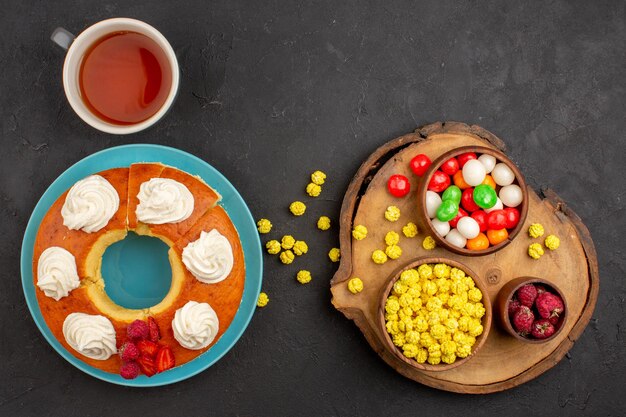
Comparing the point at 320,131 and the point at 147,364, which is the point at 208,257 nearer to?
the point at 147,364

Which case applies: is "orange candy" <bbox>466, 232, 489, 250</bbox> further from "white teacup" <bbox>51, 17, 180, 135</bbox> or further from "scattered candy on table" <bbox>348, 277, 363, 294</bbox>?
"white teacup" <bbox>51, 17, 180, 135</bbox>

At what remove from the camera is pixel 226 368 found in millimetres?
2416

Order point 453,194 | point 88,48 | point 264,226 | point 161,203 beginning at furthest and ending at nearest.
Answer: point 264,226 → point 453,194 → point 88,48 → point 161,203

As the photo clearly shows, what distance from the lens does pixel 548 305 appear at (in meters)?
2.14

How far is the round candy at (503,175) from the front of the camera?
2166 millimetres

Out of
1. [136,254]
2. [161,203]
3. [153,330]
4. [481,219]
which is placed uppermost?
[481,219]

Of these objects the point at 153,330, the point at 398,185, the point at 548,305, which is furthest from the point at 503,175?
the point at 153,330

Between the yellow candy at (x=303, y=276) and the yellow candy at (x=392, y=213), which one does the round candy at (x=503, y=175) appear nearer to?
the yellow candy at (x=392, y=213)

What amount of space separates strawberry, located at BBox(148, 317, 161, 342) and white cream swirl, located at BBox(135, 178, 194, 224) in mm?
331

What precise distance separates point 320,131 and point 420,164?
464 millimetres

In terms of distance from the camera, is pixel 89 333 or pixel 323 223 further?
pixel 323 223

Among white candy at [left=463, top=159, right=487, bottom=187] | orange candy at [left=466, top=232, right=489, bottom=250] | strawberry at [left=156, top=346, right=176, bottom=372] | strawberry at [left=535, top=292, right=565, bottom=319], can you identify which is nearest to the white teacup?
strawberry at [left=156, top=346, right=176, bottom=372]

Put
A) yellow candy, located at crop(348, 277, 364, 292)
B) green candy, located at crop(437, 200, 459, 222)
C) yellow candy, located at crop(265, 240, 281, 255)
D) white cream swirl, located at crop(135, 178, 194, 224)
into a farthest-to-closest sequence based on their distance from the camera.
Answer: yellow candy, located at crop(265, 240, 281, 255), yellow candy, located at crop(348, 277, 364, 292), green candy, located at crop(437, 200, 459, 222), white cream swirl, located at crop(135, 178, 194, 224)

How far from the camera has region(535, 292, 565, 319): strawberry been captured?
2143 mm
